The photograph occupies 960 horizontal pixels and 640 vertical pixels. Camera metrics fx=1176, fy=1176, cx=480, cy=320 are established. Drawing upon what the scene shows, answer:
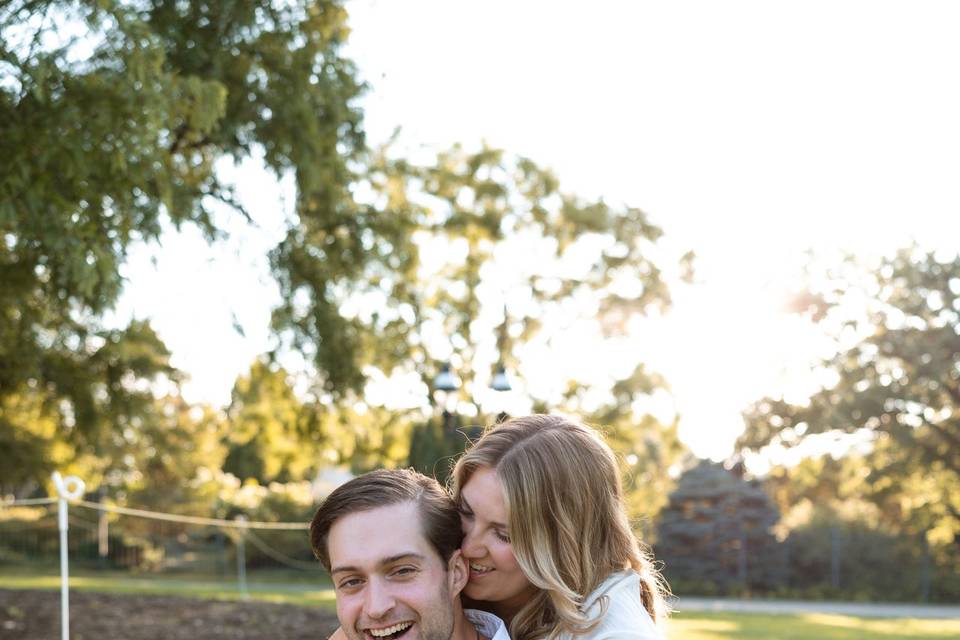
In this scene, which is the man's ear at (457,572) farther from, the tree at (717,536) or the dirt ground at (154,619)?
the tree at (717,536)

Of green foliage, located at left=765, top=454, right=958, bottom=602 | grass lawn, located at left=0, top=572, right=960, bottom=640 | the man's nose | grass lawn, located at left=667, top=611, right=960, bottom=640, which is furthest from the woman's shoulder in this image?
green foliage, located at left=765, top=454, right=958, bottom=602

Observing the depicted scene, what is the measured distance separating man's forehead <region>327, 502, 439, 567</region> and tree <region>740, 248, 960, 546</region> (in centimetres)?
2263

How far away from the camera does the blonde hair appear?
122 inches

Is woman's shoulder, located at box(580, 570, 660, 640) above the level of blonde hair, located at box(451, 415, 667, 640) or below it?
below

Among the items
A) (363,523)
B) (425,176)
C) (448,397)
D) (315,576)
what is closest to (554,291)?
(425,176)

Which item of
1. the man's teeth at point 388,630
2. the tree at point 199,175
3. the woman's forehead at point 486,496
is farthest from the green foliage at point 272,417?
the man's teeth at point 388,630

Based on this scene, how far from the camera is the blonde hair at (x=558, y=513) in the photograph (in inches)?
122

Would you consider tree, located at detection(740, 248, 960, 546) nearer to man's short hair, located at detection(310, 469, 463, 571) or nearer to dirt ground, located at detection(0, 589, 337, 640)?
dirt ground, located at detection(0, 589, 337, 640)

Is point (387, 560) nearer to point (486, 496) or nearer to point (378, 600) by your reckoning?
point (378, 600)

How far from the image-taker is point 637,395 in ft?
71.2

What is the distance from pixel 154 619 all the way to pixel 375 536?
38.5 ft

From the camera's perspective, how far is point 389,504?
279cm

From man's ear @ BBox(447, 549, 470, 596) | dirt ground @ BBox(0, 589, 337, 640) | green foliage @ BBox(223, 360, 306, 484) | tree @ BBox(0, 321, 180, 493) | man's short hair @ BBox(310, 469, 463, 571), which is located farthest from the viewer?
green foliage @ BBox(223, 360, 306, 484)

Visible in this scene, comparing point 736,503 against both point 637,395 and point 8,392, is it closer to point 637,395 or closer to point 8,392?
point 637,395
